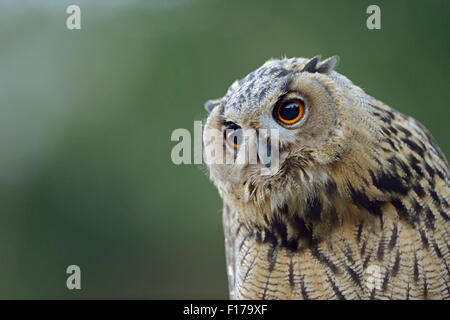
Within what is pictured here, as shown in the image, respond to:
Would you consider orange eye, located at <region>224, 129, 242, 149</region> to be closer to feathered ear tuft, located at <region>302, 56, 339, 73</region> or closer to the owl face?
the owl face

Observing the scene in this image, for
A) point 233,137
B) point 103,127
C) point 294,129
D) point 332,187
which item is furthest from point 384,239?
point 103,127

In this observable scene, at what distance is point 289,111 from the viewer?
180 centimetres

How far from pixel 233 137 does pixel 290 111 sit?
0.97 ft

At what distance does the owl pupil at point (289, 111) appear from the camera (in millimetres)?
1791

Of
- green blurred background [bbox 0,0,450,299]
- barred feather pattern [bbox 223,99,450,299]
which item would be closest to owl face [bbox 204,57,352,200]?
barred feather pattern [bbox 223,99,450,299]

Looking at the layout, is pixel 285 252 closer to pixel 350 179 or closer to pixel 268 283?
pixel 268 283

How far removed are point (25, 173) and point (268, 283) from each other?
16.7ft

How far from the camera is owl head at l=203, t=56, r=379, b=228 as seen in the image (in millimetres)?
1776

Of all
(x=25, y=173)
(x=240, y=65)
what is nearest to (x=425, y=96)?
(x=240, y=65)

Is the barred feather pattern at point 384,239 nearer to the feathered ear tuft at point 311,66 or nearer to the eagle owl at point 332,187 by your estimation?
the eagle owl at point 332,187

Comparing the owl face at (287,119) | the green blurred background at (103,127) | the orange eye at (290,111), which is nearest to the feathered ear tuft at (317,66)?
the owl face at (287,119)

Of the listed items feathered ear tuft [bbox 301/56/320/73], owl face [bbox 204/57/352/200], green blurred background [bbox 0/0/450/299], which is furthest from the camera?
green blurred background [bbox 0/0/450/299]

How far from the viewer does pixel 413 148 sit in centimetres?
199

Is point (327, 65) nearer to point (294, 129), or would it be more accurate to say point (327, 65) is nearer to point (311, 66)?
point (311, 66)
